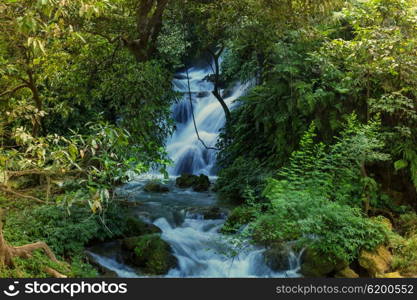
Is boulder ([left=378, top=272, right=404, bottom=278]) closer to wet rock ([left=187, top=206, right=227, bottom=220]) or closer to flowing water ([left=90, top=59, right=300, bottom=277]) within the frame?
flowing water ([left=90, top=59, right=300, bottom=277])

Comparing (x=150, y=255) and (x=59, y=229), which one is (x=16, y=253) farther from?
(x=150, y=255)

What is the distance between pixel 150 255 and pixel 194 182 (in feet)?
16.7

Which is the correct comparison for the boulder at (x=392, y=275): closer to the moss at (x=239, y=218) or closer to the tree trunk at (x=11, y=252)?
the moss at (x=239, y=218)

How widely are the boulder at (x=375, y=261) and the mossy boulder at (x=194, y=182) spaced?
5656 mm

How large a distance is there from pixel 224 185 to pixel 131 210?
285 cm

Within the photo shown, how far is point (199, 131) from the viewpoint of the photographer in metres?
15.3

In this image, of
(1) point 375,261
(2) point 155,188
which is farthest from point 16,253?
(2) point 155,188

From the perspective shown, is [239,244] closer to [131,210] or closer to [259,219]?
[259,219]

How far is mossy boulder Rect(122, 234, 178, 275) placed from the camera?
739 centimetres

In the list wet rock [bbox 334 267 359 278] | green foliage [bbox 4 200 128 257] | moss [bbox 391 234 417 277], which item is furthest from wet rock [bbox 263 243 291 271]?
green foliage [bbox 4 200 128 257]

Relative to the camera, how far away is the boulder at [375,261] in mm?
6977

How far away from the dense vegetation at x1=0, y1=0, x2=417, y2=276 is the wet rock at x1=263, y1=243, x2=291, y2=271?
0.56 ft

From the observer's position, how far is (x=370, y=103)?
8070 mm

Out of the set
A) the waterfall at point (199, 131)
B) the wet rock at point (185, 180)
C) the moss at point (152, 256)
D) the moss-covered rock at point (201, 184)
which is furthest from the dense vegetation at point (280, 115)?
the waterfall at point (199, 131)
